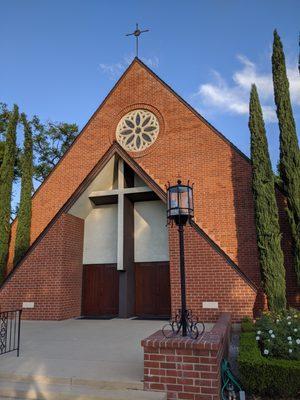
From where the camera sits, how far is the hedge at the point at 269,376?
14.9ft

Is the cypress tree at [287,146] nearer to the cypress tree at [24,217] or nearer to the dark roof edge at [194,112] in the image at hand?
the dark roof edge at [194,112]

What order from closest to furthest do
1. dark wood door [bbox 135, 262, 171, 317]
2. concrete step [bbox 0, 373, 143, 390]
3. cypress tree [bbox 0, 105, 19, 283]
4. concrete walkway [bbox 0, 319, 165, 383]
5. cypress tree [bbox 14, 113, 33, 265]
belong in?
concrete step [bbox 0, 373, 143, 390]
concrete walkway [bbox 0, 319, 165, 383]
dark wood door [bbox 135, 262, 171, 317]
cypress tree [bbox 14, 113, 33, 265]
cypress tree [bbox 0, 105, 19, 283]

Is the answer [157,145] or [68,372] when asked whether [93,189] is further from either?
[68,372]

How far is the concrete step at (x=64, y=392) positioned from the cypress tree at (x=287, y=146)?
711cm

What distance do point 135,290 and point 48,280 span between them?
3.21m

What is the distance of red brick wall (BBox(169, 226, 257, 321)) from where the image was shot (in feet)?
31.3

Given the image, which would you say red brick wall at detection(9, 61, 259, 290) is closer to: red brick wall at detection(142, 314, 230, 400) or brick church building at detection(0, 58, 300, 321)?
brick church building at detection(0, 58, 300, 321)

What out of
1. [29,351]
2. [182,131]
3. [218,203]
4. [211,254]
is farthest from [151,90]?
[29,351]

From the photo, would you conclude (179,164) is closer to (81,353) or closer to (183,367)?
(81,353)

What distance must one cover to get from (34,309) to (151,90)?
31.9 feet

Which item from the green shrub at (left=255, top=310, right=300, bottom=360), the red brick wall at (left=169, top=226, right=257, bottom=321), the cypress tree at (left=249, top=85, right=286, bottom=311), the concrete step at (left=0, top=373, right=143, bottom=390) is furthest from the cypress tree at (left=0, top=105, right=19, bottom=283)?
the green shrub at (left=255, top=310, right=300, bottom=360)

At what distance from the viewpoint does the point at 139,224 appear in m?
13.3

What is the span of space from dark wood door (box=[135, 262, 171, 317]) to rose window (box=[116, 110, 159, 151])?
4.74 meters

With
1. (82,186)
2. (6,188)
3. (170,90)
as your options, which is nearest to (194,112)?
(170,90)
